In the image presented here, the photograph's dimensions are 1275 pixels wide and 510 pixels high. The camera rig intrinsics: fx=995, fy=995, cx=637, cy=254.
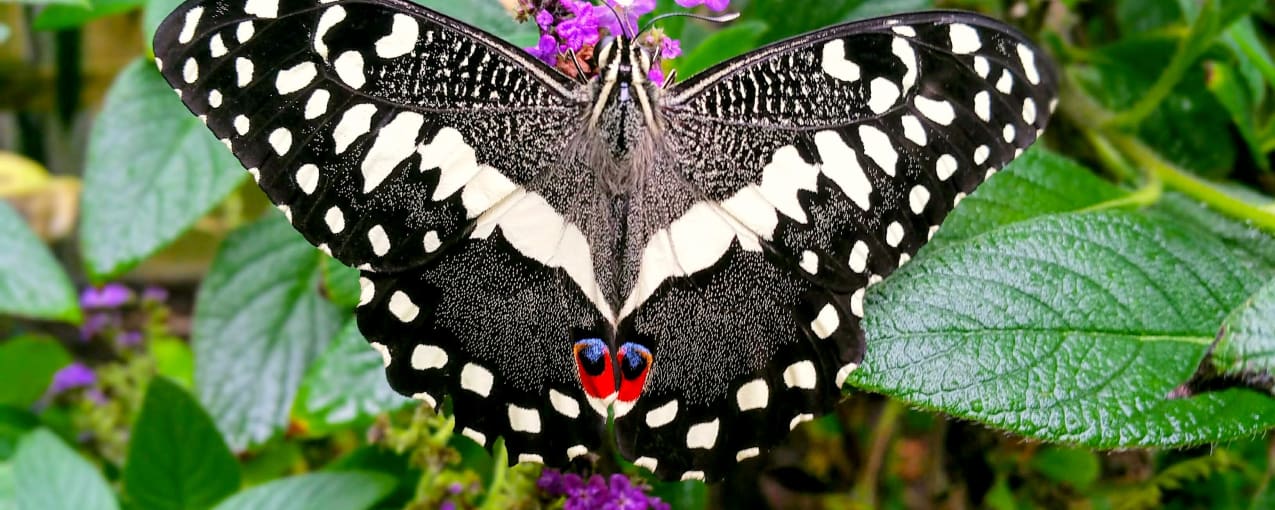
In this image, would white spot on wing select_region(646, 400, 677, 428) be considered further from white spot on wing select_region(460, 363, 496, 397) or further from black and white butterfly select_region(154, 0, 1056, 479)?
white spot on wing select_region(460, 363, 496, 397)

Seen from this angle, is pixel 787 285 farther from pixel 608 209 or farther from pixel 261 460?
pixel 261 460

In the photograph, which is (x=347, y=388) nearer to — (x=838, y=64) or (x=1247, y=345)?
(x=838, y=64)

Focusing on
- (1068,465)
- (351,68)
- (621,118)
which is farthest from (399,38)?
(1068,465)

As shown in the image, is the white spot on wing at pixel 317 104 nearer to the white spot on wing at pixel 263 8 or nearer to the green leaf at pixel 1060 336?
the white spot on wing at pixel 263 8

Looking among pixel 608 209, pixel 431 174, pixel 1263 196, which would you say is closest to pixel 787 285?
pixel 608 209

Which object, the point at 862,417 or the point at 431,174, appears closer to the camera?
the point at 431,174

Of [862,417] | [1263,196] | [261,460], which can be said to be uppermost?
[1263,196]

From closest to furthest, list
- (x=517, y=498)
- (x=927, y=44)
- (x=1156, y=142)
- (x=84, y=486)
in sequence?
(x=927, y=44), (x=517, y=498), (x=84, y=486), (x=1156, y=142)

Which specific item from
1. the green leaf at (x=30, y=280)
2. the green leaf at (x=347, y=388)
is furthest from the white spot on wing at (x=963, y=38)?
the green leaf at (x=30, y=280)
